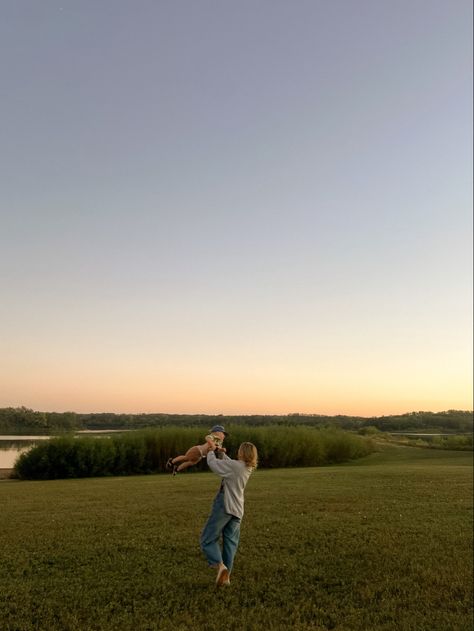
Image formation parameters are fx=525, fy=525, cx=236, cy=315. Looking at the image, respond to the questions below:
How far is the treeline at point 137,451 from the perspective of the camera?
1856cm

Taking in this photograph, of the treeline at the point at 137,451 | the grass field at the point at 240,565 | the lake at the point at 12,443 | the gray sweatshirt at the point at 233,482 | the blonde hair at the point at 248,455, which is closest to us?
the gray sweatshirt at the point at 233,482

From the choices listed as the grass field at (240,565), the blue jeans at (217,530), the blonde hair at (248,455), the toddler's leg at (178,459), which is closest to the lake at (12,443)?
the grass field at (240,565)

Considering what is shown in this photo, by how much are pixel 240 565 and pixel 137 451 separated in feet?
59.3

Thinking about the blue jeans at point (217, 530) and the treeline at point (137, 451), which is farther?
the treeline at point (137, 451)

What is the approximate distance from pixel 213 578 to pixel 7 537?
5.02 meters

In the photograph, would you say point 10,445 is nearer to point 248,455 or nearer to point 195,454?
→ point 248,455

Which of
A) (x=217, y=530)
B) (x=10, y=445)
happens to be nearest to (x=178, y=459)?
(x=217, y=530)

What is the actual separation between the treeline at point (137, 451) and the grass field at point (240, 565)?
131 centimetres

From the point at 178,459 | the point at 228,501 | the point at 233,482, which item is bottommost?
the point at 228,501

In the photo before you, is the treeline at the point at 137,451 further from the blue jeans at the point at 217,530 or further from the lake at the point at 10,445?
the blue jeans at the point at 217,530

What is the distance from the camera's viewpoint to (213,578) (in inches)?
355

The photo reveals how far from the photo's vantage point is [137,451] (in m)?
27.0

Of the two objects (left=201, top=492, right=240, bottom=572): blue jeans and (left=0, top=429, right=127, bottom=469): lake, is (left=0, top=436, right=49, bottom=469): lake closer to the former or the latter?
(left=0, top=429, right=127, bottom=469): lake

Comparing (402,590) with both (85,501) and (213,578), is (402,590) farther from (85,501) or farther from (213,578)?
(85,501)
